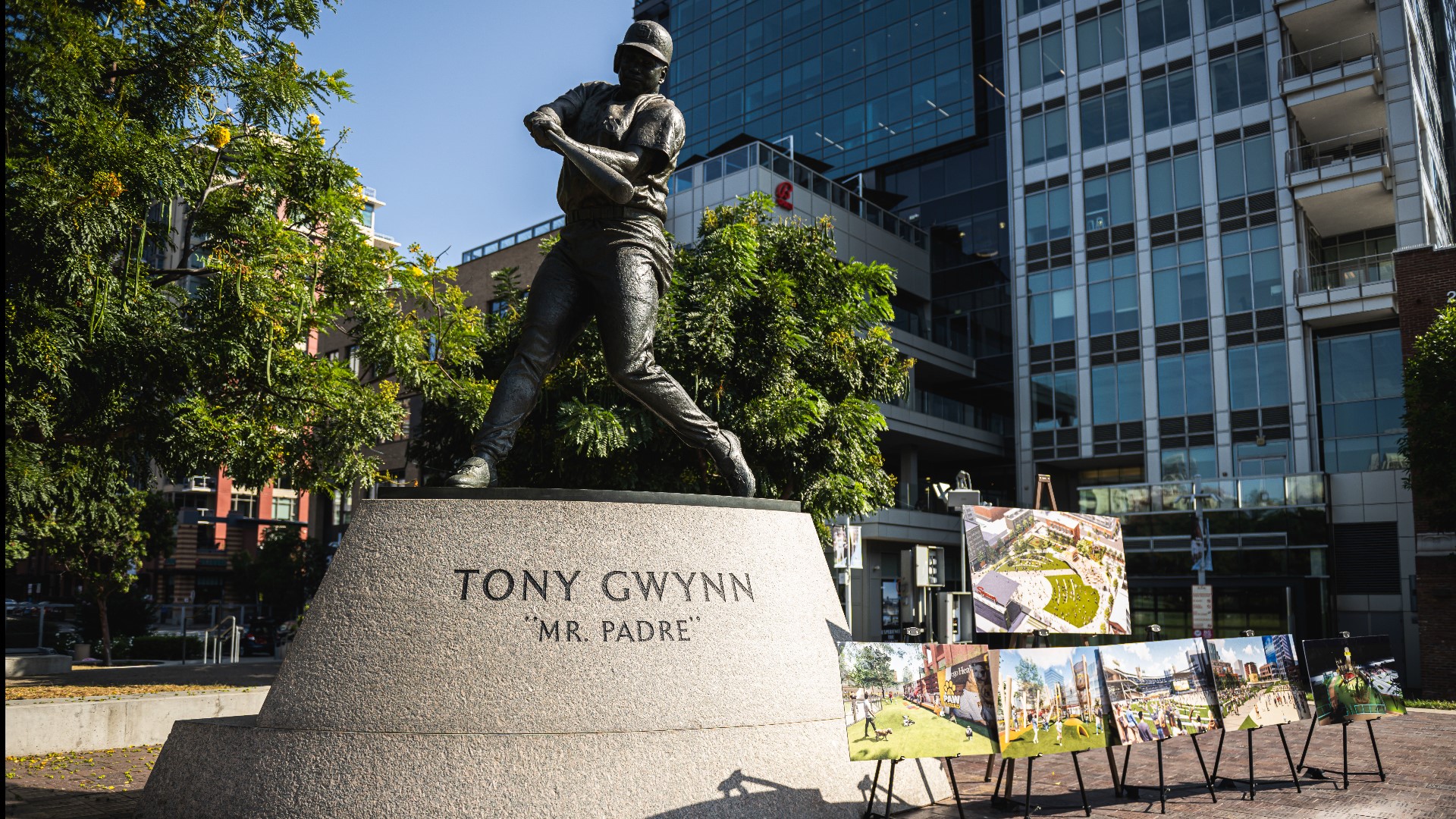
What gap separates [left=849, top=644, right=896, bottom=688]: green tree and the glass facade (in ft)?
149

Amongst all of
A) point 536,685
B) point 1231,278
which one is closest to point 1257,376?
point 1231,278

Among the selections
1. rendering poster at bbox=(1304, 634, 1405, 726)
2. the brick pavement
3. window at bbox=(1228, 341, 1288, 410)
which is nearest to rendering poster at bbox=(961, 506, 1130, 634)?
the brick pavement

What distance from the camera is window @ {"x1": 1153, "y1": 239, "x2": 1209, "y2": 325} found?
3809cm

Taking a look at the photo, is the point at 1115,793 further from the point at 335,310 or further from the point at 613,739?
the point at 335,310

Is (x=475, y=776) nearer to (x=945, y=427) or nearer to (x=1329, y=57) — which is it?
(x=945, y=427)

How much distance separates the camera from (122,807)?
7457mm

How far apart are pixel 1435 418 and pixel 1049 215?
20112 mm

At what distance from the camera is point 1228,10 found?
38.0 meters

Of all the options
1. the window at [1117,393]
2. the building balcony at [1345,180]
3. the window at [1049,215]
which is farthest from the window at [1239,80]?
the window at [1117,393]

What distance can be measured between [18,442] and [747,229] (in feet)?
42.1

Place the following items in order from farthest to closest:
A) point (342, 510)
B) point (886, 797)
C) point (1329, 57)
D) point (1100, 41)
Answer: point (342, 510) < point (1100, 41) < point (1329, 57) < point (886, 797)

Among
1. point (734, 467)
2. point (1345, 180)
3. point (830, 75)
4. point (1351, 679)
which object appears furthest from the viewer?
point (830, 75)

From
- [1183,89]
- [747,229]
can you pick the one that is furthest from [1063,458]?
[747,229]

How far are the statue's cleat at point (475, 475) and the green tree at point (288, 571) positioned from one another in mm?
36544
